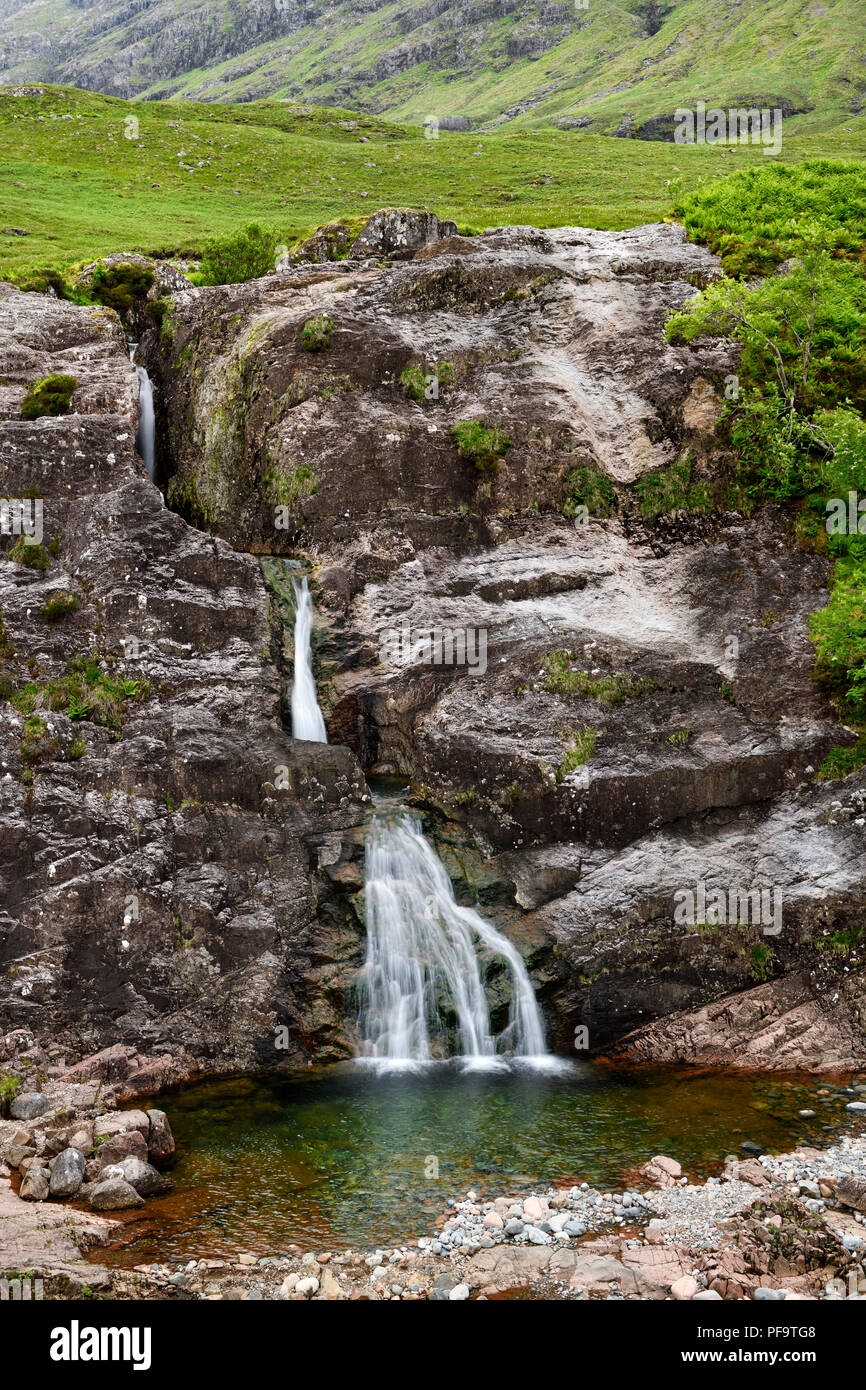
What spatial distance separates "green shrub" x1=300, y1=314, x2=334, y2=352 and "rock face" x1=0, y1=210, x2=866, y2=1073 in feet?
0.34

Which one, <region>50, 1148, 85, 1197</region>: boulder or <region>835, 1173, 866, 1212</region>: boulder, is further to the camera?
<region>50, 1148, 85, 1197</region>: boulder

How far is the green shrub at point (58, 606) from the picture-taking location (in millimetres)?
23234

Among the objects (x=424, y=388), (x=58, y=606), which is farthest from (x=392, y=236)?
(x=58, y=606)

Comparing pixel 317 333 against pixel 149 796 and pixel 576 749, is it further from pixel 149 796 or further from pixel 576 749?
pixel 149 796

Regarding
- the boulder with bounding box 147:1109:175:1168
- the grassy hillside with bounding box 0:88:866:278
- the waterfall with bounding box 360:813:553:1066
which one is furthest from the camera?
the grassy hillside with bounding box 0:88:866:278

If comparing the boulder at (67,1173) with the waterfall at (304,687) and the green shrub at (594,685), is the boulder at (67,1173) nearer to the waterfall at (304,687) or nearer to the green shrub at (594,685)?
the waterfall at (304,687)

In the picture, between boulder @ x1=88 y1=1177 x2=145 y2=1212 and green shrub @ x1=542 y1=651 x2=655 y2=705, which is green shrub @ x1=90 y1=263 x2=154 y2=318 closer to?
green shrub @ x1=542 y1=651 x2=655 y2=705

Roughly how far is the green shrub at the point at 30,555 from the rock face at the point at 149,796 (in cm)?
12

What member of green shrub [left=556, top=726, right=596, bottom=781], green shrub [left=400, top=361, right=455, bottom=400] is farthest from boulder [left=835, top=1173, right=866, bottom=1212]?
green shrub [left=400, top=361, right=455, bottom=400]

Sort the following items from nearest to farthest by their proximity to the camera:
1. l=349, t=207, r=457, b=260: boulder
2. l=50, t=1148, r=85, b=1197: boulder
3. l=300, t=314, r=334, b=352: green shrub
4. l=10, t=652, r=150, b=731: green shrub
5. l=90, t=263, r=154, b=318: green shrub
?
l=50, t=1148, r=85, b=1197: boulder < l=10, t=652, r=150, b=731: green shrub < l=300, t=314, r=334, b=352: green shrub < l=90, t=263, r=154, b=318: green shrub < l=349, t=207, r=457, b=260: boulder

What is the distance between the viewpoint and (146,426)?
31281mm

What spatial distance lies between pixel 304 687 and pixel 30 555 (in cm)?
724

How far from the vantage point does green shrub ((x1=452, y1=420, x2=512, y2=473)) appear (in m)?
29.1

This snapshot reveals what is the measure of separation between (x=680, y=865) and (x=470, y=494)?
12.6 meters
